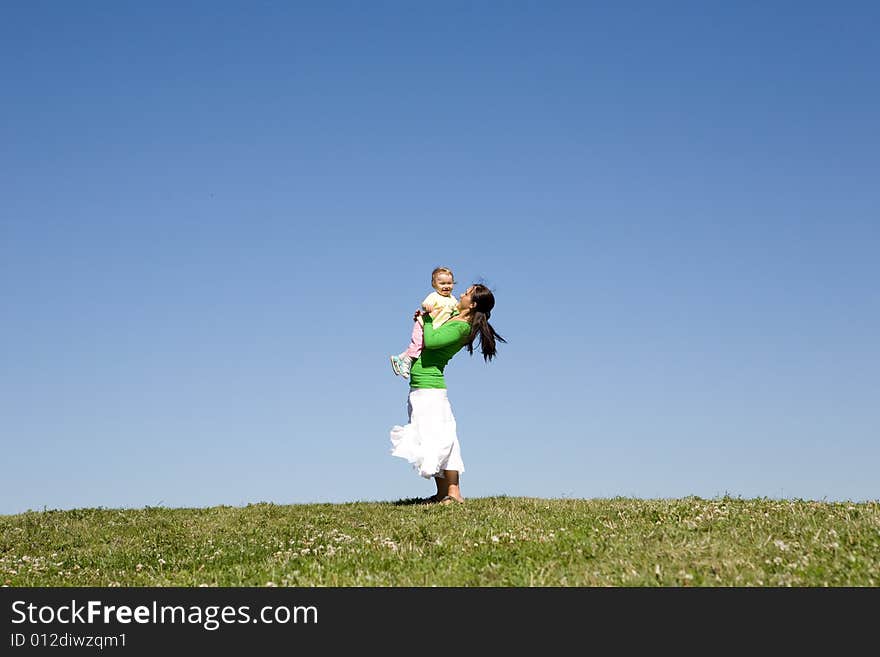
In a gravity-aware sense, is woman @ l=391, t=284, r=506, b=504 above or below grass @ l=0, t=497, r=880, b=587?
above

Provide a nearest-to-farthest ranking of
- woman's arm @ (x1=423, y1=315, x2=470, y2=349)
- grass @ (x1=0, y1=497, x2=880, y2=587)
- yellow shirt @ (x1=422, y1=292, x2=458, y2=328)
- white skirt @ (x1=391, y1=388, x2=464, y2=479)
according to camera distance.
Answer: grass @ (x1=0, y1=497, x2=880, y2=587), white skirt @ (x1=391, y1=388, x2=464, y2=479), woman's arm @ (x1=423, y1=315, x2=470, y2=349), yellow shirt @ (x1=422, y1=292, x2=458, y2=328)

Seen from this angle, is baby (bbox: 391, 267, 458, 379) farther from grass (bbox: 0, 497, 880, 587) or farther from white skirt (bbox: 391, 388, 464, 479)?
grass (bbox: 0, 497, 880, 587)

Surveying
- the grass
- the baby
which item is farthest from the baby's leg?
the grass

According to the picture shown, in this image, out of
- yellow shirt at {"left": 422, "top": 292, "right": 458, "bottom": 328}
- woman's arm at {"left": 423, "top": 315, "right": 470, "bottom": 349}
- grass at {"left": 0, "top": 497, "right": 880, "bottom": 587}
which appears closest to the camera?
grass at {"left": 0, "top": 497, "right": 880, "bottom": 587}

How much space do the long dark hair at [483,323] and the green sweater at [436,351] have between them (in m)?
0.18

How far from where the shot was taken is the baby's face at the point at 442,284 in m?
21.6

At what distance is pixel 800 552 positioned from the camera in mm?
12898

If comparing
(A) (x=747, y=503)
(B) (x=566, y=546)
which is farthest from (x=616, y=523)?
(A) (x=747, y=503)

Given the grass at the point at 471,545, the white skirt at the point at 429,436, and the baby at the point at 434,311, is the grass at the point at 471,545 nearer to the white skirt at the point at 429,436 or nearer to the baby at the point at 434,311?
the white skirt at the point at 429,436

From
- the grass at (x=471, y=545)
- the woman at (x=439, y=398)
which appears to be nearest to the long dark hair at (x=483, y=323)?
the woman at (x=439, y=398)

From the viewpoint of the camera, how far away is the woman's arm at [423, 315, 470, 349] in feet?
69.8

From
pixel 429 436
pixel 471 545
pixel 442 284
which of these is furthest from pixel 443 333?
pixel 471 545
